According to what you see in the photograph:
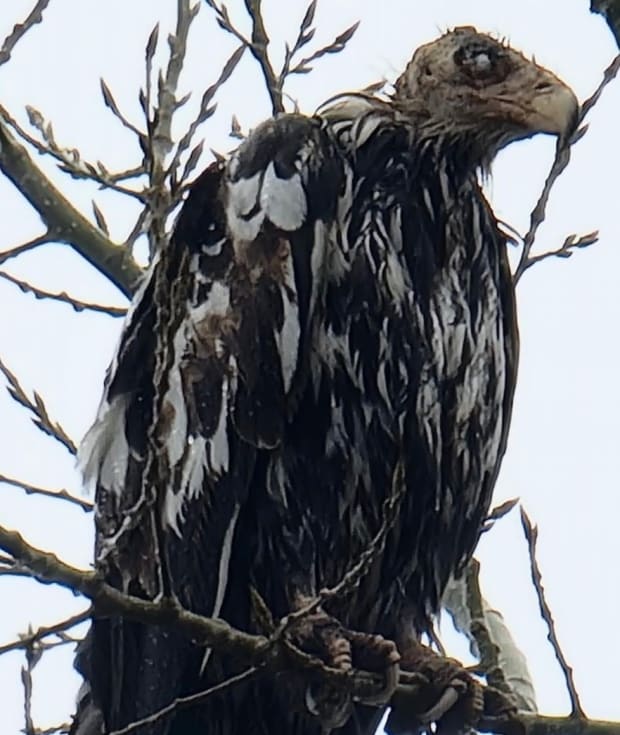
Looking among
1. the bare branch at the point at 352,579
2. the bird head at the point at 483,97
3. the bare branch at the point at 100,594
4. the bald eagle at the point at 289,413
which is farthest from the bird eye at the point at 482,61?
the bare branch at the point at 100,594

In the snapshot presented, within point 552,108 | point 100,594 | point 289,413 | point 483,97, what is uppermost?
point 483,97

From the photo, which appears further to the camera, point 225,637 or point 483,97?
point 483,97

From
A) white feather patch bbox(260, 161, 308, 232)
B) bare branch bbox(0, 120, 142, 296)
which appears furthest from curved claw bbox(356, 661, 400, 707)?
bare branch bbox(0, 120, 142, 296)

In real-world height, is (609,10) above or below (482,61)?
below

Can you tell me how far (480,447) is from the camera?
5137 mm

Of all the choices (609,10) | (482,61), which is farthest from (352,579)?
(482,61)

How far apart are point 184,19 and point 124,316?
3.16ft

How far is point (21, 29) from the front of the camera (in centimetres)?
582

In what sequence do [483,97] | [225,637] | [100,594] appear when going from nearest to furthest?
1. [100,594]
2. [225,637]
3. [483,97]

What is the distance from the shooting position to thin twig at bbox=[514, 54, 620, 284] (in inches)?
197

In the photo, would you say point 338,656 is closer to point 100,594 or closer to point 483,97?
point 100,594

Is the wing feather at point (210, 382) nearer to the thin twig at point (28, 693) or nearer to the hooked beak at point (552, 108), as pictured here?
the thin twig at point (28, 693)

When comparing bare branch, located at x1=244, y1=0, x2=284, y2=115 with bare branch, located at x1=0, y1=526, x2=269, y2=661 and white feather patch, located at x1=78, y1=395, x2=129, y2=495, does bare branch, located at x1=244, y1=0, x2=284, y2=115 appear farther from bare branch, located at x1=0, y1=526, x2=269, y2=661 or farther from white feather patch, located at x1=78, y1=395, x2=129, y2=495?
bare branch, located at x1=0, y1=526, x2=269, y2=661

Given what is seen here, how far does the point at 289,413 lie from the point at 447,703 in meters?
0.81
